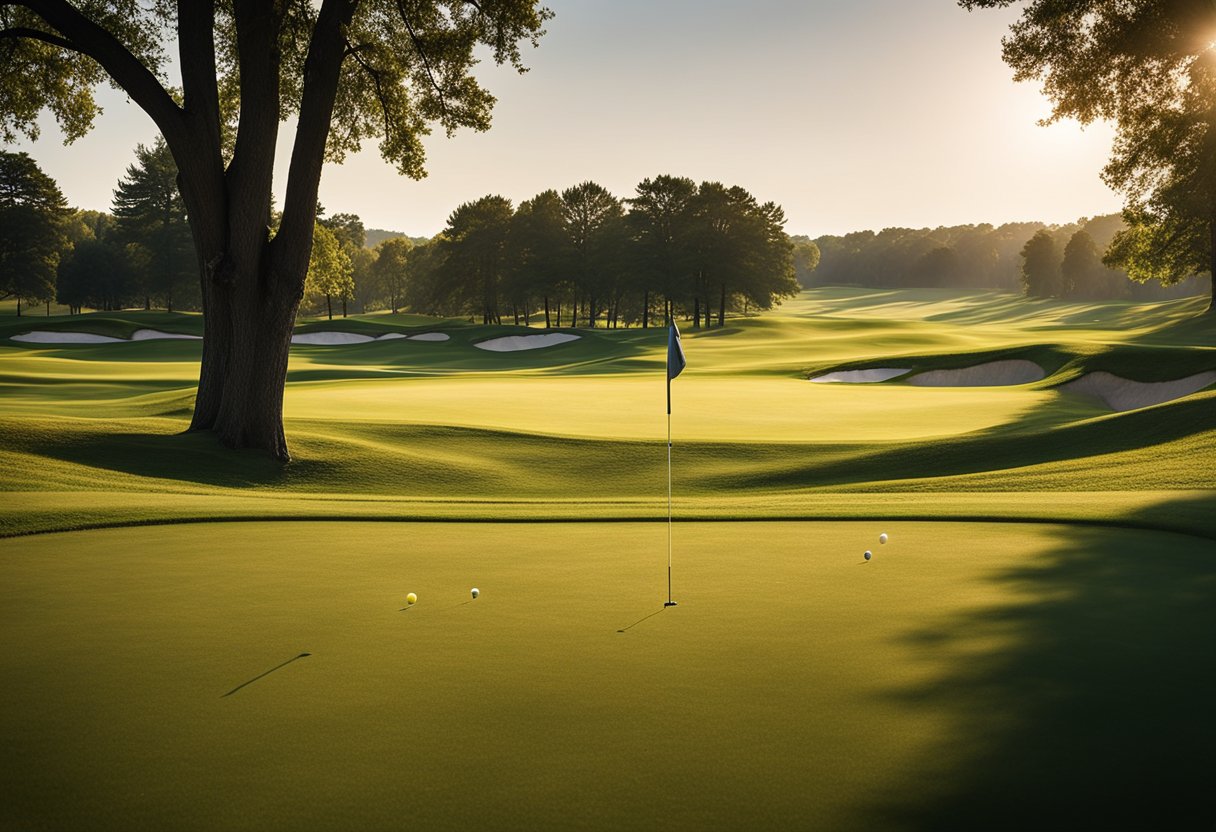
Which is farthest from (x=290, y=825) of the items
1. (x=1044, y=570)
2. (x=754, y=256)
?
(x=754, y=256)

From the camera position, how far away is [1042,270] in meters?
120

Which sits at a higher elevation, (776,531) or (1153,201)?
(1153,201)

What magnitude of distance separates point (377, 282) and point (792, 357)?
87.7 meters

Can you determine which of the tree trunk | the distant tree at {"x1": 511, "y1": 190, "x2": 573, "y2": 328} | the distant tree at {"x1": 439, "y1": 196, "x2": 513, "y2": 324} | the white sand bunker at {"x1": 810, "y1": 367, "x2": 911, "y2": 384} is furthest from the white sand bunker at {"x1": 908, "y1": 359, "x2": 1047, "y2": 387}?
the distant tree at {"x1": 439, "y1": 196, "x2": 513, "y2": 324}

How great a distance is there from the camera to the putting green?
366 centimetres

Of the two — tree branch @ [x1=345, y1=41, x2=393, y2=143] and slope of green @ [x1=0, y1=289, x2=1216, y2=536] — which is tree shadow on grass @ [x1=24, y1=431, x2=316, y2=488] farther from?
tree branch @ [x1=345, y1=41, x2=393, y2=143]

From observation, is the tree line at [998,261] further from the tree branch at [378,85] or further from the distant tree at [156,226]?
the tree branch at [378,85]

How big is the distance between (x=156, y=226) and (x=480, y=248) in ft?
109

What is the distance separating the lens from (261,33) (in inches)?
641

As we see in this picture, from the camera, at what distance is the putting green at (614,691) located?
3656 mm

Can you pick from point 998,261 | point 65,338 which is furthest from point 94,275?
point 998,261

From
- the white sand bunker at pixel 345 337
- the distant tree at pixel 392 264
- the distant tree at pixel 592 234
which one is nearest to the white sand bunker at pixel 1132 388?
the white sand bunker at pixel 345 337

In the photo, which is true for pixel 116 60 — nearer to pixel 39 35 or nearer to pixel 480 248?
pixel 39 35

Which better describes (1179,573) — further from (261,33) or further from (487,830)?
(261,33)
